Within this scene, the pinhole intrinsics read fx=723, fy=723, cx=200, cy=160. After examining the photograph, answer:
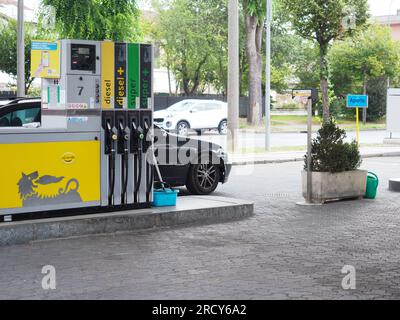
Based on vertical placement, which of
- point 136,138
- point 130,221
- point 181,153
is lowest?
A: point 130,221

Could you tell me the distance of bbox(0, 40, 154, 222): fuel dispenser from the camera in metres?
9.28

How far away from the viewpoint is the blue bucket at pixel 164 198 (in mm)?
10734

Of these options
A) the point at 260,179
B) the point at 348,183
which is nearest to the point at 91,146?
the point at 348,183

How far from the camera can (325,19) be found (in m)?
30.3

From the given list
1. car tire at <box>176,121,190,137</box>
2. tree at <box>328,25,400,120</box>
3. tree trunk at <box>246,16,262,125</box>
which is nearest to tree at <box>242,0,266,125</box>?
tree trunk at <box>246,16,262,125</box>

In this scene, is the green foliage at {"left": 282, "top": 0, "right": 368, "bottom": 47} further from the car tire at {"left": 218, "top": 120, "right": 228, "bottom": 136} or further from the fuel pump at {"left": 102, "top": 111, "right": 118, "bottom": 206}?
the fuel pump at {"left": 102, "top": 111, "right": 118, "bottom": 206}

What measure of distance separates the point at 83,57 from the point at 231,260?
356cm

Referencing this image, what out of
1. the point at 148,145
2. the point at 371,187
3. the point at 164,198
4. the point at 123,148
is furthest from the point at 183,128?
the point at 123,148

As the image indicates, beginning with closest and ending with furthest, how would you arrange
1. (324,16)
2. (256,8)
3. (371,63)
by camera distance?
1. (324,16)
2. (256,8)
3. (371,63)

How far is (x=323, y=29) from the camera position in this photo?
30.8 meters

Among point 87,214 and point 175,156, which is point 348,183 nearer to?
point 175,156

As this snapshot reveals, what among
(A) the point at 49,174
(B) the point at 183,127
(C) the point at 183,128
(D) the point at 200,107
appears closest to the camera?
(A) the point at 49,174

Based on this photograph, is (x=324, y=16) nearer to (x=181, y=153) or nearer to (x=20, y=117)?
(x=181, y=153)

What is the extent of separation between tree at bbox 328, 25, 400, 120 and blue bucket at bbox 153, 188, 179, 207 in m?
38.3
